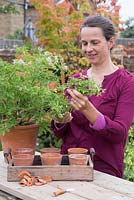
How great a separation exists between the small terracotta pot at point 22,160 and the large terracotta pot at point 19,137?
152 millimetres

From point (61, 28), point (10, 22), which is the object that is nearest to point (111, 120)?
point (61, 28)

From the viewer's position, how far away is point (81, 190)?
1648mm

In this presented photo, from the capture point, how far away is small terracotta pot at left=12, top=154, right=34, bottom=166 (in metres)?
1.78

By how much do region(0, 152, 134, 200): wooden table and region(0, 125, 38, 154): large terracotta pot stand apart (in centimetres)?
21

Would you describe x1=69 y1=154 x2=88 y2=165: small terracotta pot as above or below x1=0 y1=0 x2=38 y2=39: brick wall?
below

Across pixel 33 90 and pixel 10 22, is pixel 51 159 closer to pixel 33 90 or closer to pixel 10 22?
pixel 33 90

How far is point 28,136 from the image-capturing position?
1.99m

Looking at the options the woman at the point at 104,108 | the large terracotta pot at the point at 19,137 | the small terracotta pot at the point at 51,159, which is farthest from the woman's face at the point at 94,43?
the small terracotta pot at the point at 51,159

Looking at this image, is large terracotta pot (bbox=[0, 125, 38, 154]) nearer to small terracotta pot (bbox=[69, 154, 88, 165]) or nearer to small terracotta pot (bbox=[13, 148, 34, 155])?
small terracotta pot (bbox=[13, 148, 34, 155])

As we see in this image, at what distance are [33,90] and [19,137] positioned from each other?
0.92 ft

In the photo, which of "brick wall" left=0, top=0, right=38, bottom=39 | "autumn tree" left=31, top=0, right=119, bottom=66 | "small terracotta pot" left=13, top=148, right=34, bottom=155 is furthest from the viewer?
"brick wall" left=0, top=0, right=38, bottom=39

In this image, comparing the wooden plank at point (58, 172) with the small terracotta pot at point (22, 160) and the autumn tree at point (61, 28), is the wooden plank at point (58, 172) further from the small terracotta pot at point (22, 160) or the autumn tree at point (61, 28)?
the autumn tree at point (61, 28)

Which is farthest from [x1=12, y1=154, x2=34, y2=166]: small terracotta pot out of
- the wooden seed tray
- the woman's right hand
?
the woman's right hand

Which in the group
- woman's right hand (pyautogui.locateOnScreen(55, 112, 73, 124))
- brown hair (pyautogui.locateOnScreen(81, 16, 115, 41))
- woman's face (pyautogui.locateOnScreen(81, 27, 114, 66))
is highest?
brown hair (pyautogui.locateOnScreen(81, 16, 115, 41))
